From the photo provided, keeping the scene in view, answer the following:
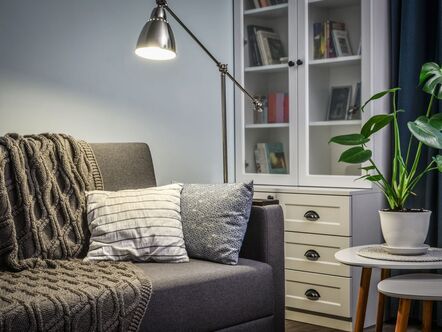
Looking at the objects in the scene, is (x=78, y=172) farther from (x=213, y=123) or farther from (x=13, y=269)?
(x=213, y=123)

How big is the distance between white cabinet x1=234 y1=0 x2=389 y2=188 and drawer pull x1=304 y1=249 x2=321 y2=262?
1.15ft

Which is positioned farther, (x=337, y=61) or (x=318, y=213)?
(x=337, y=61)

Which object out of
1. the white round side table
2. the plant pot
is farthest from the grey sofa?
the plant pot

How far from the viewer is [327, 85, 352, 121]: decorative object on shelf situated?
3.29 meters

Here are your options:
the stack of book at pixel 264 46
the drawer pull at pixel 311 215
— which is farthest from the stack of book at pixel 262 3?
the drawer pull at pixel 311 215

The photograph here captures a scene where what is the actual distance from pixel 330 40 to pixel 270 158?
70 centimetres

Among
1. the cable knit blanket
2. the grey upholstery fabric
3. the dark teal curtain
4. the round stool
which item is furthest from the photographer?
the dark teal curtain

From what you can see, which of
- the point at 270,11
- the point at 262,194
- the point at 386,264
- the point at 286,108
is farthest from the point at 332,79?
the point at 386,264

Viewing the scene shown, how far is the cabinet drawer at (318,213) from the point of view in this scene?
3.09 metres

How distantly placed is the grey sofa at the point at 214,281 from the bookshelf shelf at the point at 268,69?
1.01 m

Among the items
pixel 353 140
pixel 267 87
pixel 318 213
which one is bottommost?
pixel 318 213

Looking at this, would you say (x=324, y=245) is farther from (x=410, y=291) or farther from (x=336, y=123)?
(x=410, y=291)

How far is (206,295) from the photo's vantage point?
2277 millimetres

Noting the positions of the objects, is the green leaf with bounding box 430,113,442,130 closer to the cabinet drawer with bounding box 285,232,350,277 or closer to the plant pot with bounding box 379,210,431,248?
the plant pot with bounding box 379,210,431,248
